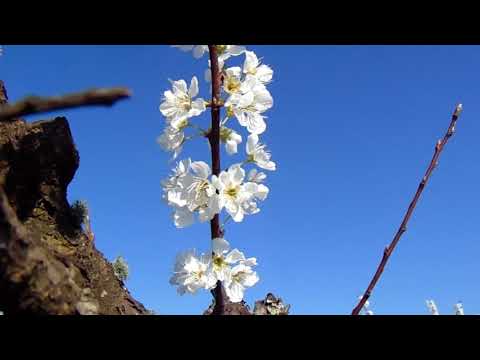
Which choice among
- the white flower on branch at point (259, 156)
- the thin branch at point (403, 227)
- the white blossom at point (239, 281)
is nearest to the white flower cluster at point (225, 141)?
the white flower on branch at point (259, 156)

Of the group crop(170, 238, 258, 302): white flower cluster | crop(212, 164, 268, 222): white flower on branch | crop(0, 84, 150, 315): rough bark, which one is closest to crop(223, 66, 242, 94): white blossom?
crop(212, 164, 268, 222): white flower on branch

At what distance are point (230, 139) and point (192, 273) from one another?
1.53 feet

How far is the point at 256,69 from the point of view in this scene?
1722mm

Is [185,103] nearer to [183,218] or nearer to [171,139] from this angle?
[171,139]

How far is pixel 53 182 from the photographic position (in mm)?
1742

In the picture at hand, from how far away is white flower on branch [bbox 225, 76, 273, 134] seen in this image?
4.98ft

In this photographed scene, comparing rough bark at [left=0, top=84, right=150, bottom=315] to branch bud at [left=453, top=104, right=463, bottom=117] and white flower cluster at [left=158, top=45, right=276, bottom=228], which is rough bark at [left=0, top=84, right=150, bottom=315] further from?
branch bud at [left=453, top=104, right=463, bottom=117]

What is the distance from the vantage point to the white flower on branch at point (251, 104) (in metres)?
1.52

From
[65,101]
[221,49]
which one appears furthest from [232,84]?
[65,101]

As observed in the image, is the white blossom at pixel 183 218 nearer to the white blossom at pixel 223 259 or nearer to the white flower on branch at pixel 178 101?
the white blossom at pixel 223 259

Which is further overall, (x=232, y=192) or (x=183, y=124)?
(x=183, y=124)
